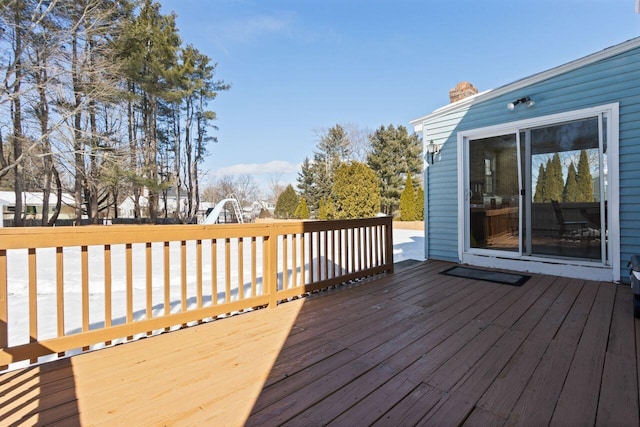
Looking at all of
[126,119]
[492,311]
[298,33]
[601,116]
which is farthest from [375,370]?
[126,119]

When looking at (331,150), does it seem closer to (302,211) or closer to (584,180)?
(302,211)

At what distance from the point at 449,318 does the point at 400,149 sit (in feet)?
59.8

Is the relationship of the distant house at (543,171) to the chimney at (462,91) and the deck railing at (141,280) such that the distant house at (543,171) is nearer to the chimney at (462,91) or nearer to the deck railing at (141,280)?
the chimney at (462,91)

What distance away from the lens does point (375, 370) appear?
1.78 m

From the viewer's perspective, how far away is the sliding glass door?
3.84 m

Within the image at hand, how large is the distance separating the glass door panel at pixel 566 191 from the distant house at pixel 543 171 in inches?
0.5

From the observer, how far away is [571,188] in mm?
4008

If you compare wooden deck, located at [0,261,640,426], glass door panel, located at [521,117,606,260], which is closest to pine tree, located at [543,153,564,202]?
glass door panel, located at [521,117,606,260]

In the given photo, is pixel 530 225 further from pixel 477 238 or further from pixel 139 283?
pixel 139 283

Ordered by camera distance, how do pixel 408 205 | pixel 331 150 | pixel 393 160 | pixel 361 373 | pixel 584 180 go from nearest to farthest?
pixel 361 373
pixel 584 180
pixel 408 205
pixel 393 160
pixel 331 150

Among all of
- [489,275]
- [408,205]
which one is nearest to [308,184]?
[408,205]

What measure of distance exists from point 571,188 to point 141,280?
6.37m

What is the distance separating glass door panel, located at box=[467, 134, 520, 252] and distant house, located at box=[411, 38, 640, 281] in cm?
1

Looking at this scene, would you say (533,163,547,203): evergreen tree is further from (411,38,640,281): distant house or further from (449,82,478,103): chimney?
(449,82,478,103): chimney
